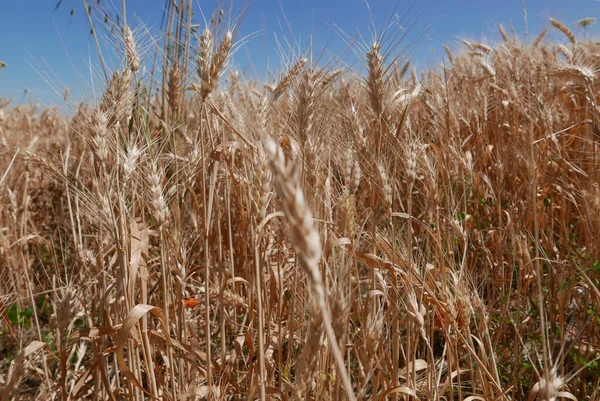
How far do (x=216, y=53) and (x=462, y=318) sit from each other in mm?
1007

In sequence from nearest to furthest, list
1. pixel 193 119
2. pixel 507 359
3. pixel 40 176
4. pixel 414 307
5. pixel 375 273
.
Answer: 1. pixel 414 307
2. pixel 375 273
3. pixel 507 359
4. pixel 193 119
5. pixel 40 176

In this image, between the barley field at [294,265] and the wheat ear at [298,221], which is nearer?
the wheat ear at [298,221]

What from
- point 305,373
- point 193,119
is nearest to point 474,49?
point 193,119

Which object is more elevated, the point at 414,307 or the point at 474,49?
the point at 474,49

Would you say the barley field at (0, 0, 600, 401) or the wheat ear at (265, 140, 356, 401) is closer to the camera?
the wheat ear at (265, 140, 356, 401)

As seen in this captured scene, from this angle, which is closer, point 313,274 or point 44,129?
point 313,274

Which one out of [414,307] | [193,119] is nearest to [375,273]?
[414,307]

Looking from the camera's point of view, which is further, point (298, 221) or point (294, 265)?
point (294, 265)

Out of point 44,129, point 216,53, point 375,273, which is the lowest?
point 375,273

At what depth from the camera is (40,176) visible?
3979 millimetres

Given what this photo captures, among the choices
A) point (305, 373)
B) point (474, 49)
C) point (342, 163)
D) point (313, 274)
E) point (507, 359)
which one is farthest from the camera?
point (474, 49)

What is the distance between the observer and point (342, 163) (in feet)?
5.60

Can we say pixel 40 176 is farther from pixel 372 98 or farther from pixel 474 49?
pixel 474 49

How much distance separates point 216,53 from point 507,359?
1.67m
